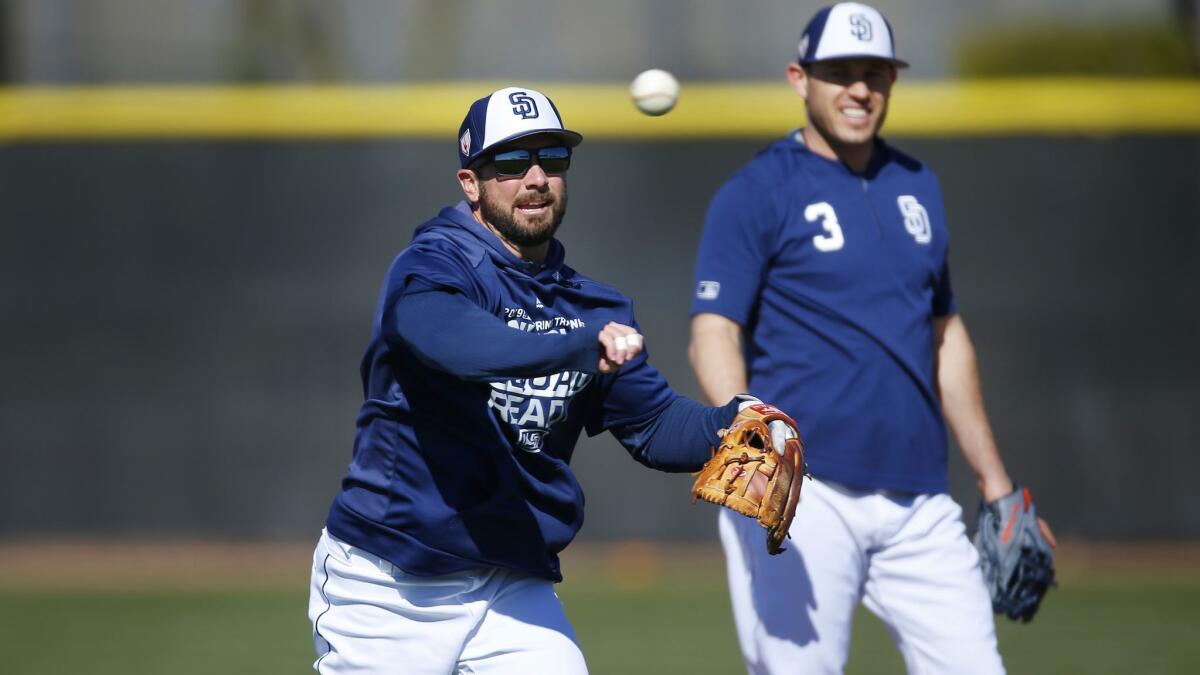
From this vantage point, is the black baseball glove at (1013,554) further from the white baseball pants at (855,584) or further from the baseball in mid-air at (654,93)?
the baseball in mid-air at (654,93)

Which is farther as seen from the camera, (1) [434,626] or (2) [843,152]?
(2) [843,152]

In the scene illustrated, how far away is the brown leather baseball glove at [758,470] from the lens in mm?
3182

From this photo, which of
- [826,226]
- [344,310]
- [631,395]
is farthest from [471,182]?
[344,310]

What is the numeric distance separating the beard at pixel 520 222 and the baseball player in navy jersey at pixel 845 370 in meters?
0.85

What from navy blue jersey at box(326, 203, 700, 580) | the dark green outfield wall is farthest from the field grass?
navy blue jersey at box(326, 203, 700, 580)

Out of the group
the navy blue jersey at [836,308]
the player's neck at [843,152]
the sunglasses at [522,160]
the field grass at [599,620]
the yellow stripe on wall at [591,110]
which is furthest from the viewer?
the yellow stripe on wall at [591,110]

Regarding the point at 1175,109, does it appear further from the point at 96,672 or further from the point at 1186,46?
the point at 96,672

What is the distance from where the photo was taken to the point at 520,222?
331cm

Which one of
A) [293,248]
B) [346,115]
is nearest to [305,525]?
[293,248]

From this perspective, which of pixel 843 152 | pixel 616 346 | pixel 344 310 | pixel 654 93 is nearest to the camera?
pixel 616 346

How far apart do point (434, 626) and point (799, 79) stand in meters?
2.06

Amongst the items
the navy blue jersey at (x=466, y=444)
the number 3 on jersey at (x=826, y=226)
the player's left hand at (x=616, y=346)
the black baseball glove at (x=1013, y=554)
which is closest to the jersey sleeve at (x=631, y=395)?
the navy blue jersey at (x=466, y=444)

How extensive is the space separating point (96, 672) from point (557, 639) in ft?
13.2

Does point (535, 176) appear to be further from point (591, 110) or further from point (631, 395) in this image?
point (591, 110)
